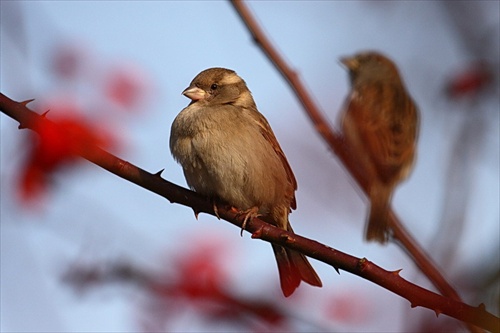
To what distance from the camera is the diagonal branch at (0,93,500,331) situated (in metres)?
2.07

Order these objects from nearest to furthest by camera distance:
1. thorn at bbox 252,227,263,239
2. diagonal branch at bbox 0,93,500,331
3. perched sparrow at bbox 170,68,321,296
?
1. diagonal branch at bbox 0,93,500,331
2. thorn at bbox 252,227,263,239
3. perched sparrow at bbox 170,68,321,296

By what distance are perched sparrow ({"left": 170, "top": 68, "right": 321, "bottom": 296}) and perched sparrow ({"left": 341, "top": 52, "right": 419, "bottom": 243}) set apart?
0.50 meters

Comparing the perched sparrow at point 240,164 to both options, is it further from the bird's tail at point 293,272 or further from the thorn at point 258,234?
the thorn at point 258,234

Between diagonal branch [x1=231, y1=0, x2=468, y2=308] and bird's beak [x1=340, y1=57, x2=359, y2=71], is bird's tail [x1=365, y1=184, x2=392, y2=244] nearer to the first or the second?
diagonal branch [x1=231, y1=0, x2=468, y2=308]

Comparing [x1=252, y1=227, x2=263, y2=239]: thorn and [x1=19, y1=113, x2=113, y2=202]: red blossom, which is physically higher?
[x1=19, y1=113, x2=113, y2=202]: red blossom

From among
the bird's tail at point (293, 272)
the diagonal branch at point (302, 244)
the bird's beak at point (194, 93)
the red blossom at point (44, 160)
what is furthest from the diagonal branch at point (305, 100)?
the bird's beak at point (194, 93)

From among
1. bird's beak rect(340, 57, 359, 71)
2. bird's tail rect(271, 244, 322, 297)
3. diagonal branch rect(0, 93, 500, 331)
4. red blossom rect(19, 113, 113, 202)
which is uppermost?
bird's beak rect(340, 57, 359, 71)

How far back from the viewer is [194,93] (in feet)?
15.2

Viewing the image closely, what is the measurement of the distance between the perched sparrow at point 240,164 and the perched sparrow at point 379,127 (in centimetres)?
50

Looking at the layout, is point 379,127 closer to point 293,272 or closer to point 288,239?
point 293,272

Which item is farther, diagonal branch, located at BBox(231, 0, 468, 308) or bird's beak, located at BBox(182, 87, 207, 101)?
bird's beak, located at BBox(182, 87, 207, 101)

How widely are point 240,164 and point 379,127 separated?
165cm

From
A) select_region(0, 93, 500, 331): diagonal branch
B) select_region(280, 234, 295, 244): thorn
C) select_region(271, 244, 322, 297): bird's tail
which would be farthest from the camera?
select_region(271, 244, 322, 297): bird's tail

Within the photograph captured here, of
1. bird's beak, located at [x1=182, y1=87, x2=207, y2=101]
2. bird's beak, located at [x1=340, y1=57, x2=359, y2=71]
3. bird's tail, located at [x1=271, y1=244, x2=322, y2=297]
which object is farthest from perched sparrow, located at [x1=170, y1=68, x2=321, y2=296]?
bird's beak, located at [x1=340, y1=57, x2=359, y2=71]
